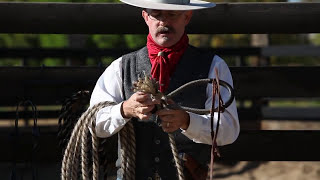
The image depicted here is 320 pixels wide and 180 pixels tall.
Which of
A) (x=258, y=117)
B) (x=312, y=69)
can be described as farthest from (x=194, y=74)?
(x=258, y=117)

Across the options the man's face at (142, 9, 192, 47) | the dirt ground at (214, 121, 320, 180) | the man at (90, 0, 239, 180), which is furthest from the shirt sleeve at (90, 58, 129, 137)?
the dirt ground at (214, 121, 320, 180)

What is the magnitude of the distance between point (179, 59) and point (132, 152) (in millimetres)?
430

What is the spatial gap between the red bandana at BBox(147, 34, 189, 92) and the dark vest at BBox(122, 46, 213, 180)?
3 centimetres

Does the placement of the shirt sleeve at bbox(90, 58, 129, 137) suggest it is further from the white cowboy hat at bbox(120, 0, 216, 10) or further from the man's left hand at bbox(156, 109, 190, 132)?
the white cowboy hat at bbox(120, 0, 216, 10)

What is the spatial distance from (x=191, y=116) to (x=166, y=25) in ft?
1.32

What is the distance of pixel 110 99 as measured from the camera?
2.73m

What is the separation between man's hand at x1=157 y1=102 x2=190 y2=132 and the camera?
241 centimetres

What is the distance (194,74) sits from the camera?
9.00ft

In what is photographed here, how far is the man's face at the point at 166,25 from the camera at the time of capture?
2652 millimetres

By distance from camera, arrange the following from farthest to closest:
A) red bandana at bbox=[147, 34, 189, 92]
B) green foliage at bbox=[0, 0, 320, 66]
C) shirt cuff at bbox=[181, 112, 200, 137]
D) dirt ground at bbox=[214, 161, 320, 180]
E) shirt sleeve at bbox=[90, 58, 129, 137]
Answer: green foliage at bbox=[0, 0, 320, 66] < dirt ground at bbox=[214, 161, 320, 180] < red bandana at bbox=[147, 34, 189, 92] < shirt sleeve at bbox=[90, 58, 129, 137] < shirt cuff at bbox=[181, 112, 200, 137]

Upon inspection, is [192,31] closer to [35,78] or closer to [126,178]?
[35,78]

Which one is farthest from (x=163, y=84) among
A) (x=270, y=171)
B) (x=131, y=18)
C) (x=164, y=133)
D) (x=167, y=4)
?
(x=270, y=171)

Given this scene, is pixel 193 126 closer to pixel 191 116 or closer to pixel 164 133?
pixel 191 116

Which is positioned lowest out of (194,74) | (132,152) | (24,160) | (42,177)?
(42,177)
